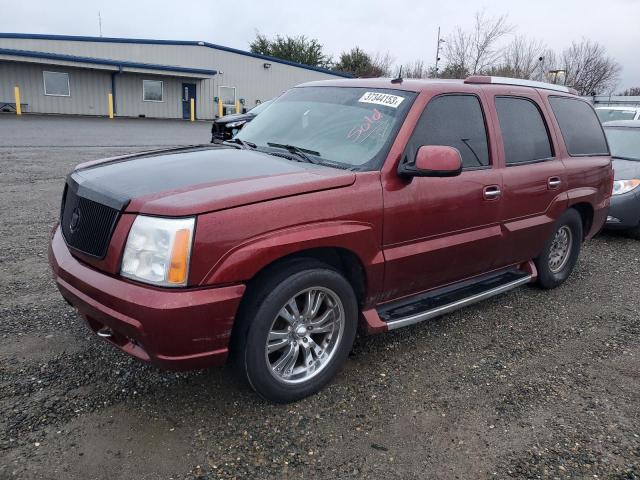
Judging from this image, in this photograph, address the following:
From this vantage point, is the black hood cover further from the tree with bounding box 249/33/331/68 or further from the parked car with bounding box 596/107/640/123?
the tree with bounding box 249/33/331/68

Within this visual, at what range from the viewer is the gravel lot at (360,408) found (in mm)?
2572

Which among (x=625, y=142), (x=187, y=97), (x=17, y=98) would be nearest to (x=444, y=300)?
(x=625, y=142)

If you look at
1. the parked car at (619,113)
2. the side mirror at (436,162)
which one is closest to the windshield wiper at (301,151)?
the side mirror at (436,162)

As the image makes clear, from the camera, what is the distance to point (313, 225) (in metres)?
2.85

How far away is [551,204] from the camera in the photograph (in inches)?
179

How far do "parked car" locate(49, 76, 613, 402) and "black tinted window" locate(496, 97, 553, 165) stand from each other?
0.06 ft

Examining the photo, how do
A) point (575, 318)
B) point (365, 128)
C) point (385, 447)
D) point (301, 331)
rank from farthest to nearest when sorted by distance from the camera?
point (575, 318), point (365, 128), point (301, 331), point (385, 447)

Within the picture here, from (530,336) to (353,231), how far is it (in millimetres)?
1979

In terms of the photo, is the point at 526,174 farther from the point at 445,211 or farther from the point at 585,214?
the point at 585,214

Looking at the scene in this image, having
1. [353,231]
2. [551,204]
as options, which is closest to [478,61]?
[551,204]

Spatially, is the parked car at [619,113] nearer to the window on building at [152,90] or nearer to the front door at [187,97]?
the front door at [187,97]

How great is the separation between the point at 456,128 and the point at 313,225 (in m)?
1.54

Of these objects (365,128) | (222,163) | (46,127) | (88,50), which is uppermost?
(88,50)

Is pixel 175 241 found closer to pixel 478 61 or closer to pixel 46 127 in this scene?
pixel 46 127
